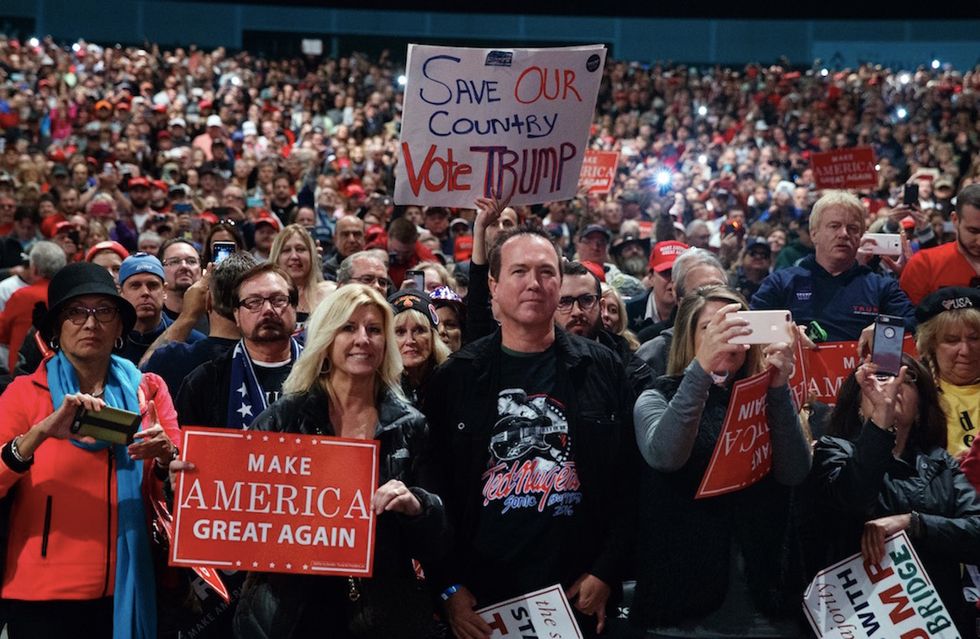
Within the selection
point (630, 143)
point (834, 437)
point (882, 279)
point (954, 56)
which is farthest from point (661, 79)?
point (834, 437)

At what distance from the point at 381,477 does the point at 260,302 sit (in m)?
1.12

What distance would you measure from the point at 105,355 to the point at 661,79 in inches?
1020

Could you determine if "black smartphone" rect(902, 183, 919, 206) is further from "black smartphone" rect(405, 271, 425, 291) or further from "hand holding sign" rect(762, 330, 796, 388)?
"hand holding sign" rect(762, 330, 796, 388)

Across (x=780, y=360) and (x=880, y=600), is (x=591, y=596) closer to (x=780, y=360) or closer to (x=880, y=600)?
(x=780, y=360)

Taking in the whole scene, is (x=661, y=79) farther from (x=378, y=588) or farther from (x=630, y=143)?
(x=378, y=588)

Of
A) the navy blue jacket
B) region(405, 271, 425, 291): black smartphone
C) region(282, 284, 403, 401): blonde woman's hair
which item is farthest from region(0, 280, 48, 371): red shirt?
the navy blue jacket

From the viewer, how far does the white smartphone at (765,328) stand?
3793 mm

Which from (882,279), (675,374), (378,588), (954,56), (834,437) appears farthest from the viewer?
(954,56)

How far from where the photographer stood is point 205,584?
479cm

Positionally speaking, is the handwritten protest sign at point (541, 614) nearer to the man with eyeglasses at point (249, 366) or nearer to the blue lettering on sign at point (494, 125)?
the man with eyeglasses at point (249, 366)

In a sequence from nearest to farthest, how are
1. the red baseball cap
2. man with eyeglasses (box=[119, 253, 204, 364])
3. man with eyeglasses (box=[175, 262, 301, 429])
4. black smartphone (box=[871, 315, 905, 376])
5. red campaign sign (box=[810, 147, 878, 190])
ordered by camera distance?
black smartphone (box=[871, 315, 905, 376]) → man with eyeglasses (box=[175, 262, 301, 429]) → man with eyeglasses (box=[119, 253, 204, 364]) → the red baseball cap → red campaign sign (box=[810, 147, 878, 190])

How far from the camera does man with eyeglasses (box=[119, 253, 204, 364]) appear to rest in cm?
634

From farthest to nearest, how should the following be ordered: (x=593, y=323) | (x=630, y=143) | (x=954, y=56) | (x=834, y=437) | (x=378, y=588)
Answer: (x=954, y=56)
(x=630, y=143)
(x=593, y=323)
(x=834, y=437)
(x=378, y=588)

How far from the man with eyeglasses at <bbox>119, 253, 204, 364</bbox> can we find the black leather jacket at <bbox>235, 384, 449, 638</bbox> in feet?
8.07
